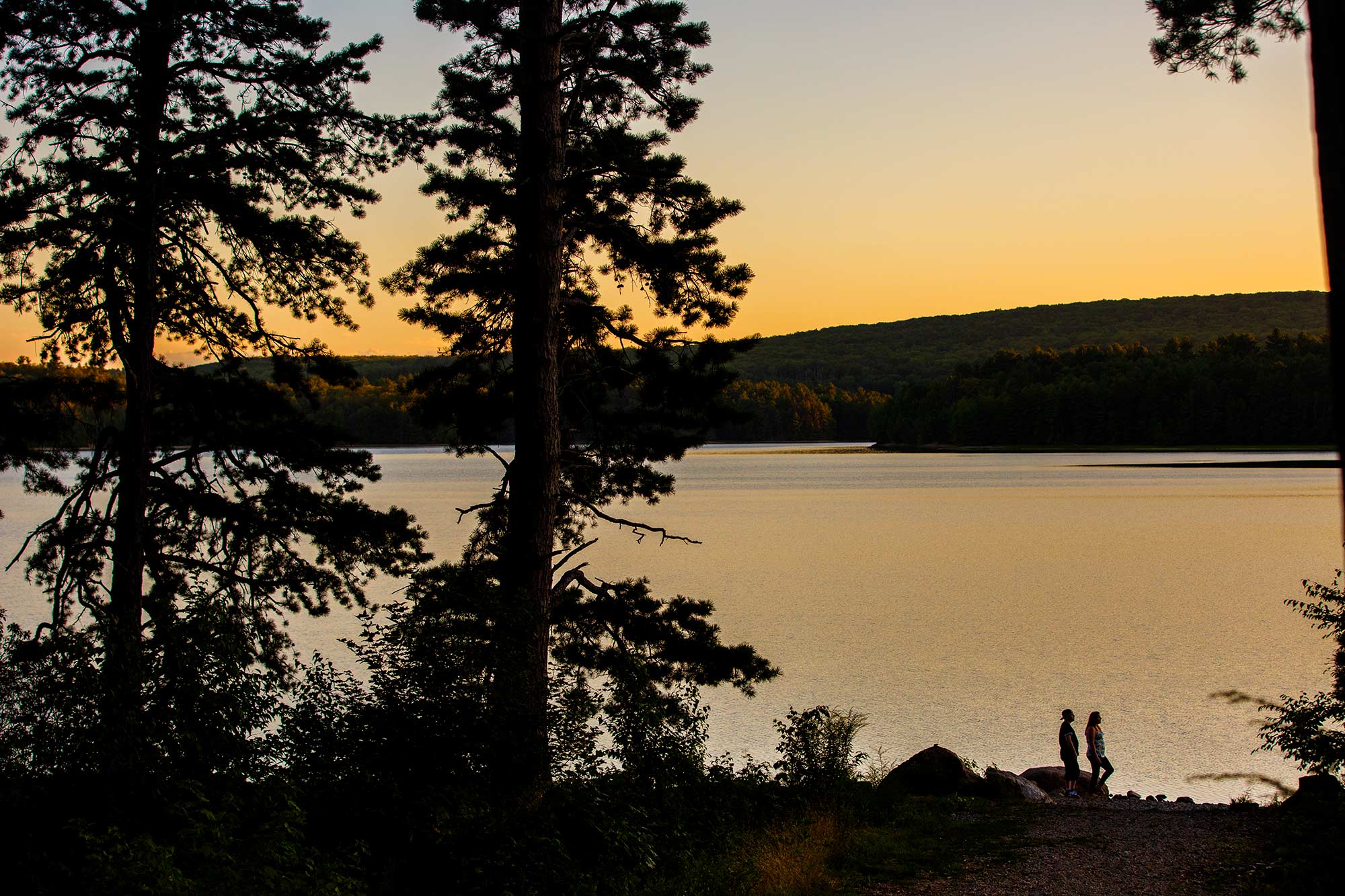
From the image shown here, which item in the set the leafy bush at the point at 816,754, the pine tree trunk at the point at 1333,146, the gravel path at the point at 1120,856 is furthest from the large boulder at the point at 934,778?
the pine tree trunk at the point at 1333,146

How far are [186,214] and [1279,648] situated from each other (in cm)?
2024

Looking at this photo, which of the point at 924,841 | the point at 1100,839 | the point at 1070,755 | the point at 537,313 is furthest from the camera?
the point at 1070,755

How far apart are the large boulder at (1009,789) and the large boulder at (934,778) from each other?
4.3 inches

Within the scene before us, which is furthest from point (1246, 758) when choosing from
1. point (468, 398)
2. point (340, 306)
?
point (340, 306)

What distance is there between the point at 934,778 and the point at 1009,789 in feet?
2.71

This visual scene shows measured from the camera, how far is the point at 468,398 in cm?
1193

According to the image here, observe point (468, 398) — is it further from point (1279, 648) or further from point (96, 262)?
point (1279, 648)

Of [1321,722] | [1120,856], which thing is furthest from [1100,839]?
[1321,722]

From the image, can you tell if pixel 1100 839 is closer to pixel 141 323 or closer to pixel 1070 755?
pixel 1070 755

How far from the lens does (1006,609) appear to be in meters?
25.5

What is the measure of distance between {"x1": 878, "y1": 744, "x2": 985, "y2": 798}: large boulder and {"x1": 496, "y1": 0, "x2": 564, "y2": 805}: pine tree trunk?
4701 mm

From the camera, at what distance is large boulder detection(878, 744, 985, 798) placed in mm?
12062

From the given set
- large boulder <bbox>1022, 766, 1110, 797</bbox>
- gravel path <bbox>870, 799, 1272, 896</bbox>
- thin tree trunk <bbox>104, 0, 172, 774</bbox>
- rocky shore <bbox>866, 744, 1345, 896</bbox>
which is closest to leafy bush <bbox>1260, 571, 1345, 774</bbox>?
rocky shore <bbox>866, 744, 1345, 896</bbox>

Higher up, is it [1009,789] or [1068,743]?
[1068,743]
